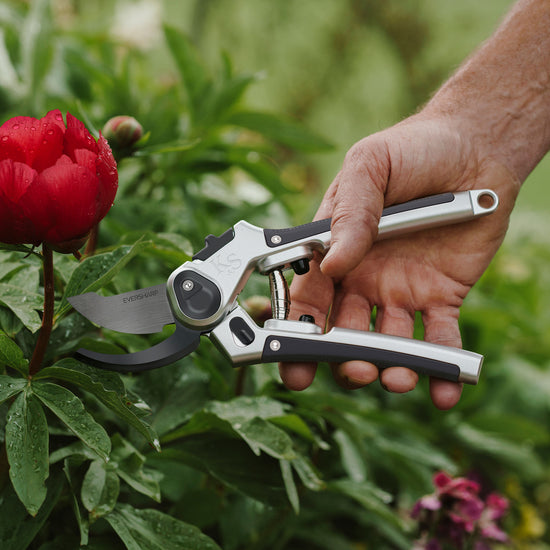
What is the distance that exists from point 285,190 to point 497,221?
33cm

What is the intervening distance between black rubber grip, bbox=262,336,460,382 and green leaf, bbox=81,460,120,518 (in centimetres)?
18

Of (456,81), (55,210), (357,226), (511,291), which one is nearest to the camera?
(55,210)

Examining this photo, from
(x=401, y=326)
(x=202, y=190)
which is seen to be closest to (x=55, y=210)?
(x=401, y=326)

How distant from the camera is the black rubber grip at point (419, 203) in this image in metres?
0.69

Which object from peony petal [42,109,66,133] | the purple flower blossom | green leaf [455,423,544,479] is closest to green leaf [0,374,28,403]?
peony petal [42,109,66,133]

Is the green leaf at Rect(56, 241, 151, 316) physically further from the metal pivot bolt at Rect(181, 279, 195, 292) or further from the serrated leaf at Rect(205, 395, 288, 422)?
the serrated leaf at Rect(205, 395, 288, 422)

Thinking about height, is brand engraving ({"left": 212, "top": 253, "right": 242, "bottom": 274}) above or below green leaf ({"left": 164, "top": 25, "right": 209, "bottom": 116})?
below

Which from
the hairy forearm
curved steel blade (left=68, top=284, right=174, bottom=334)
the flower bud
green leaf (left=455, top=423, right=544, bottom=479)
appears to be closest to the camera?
curved steel blade (left=68, top=284, right=174, bottom=334)

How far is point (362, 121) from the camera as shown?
16.0 feet

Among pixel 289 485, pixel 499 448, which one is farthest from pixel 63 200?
pixel 499 448

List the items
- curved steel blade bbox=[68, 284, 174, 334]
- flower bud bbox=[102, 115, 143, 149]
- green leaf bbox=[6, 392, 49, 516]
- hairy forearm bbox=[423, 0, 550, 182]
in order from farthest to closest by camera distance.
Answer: hairy forearm bbox=[423, 0, 550, 182] → flower bud bbox=[102, 115, 143, 149] → curved steel blade bbox=[68, 284, 174, 334] → green leaf bbox=[6, 392, 49, 516]

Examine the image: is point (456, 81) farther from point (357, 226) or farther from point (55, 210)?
point (55, 210)

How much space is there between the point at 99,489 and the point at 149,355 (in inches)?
4.9

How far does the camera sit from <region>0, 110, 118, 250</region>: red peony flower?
45 cm
